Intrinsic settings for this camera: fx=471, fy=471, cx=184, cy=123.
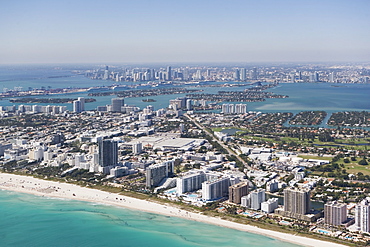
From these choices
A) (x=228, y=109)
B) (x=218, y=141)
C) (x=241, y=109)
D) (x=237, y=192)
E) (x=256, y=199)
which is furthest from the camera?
(x=228, y=109)

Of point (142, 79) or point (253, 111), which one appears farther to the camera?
point (142, 79)

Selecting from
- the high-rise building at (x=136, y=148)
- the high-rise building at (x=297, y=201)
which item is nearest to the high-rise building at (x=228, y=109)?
the high-rise building at (x=136, y=148)

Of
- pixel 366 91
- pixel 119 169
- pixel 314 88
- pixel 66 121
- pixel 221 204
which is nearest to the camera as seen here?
pixel 221 204

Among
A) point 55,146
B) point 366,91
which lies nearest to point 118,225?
point 55,146

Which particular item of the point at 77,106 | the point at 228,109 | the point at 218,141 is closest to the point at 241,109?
the point at 228,109

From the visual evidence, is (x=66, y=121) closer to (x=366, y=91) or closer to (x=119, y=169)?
(x=119, y=169)

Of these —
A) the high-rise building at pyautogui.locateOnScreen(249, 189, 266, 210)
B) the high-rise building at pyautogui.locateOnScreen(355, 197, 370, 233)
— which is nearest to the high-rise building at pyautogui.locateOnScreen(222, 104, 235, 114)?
the high-rise building at pyautogui.locateOnScreen(249, 189, 266, 210)

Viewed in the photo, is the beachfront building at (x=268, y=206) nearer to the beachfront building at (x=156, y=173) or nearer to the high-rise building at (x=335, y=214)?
the high-rise building at (x=335, y=214)

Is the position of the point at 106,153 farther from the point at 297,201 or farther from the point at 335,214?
the point at 335,214
